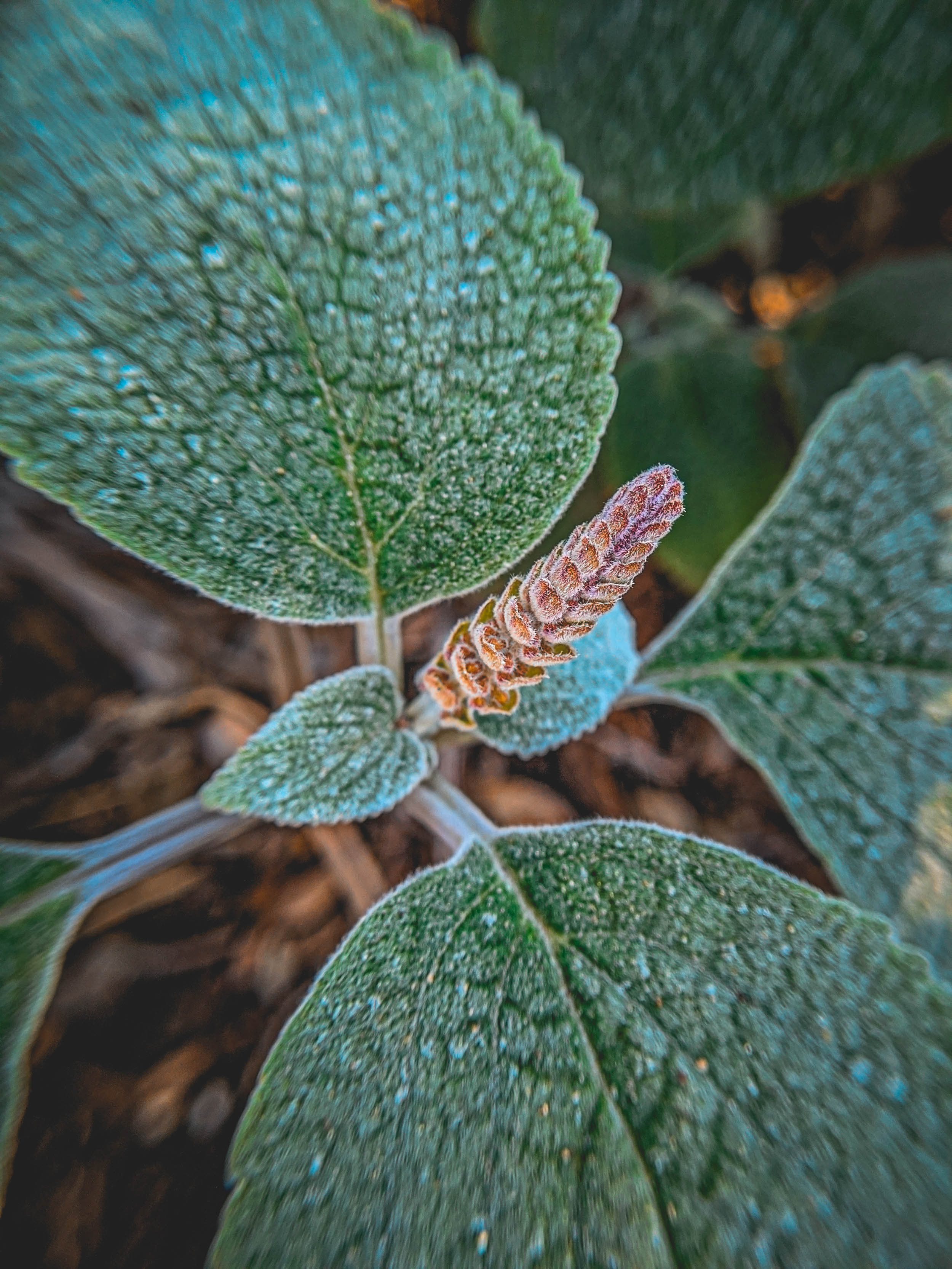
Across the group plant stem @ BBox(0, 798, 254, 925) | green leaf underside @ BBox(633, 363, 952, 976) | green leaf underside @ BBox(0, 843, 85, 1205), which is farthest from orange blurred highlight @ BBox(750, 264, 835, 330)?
green leaf underside @ BBox(0, 843, 85, 1205)

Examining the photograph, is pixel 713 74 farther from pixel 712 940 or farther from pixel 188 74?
pixel 712 940

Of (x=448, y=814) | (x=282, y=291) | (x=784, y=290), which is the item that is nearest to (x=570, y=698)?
(x=448, y=814)

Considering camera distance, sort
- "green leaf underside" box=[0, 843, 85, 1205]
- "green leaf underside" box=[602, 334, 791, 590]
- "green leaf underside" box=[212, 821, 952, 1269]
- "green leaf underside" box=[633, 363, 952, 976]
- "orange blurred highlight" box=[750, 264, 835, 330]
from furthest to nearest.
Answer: "orange blurred highlight" box=[750, 264, 835, 330] < "green leaf underside" box=[602, 334, 791, 590] < "green leaf underside" box=[633, 363, 952, 976] < "green leaf underside" box=[0, 843, 85, 1205] < "green leaf underside" box=[212, 821, 952, 1269]

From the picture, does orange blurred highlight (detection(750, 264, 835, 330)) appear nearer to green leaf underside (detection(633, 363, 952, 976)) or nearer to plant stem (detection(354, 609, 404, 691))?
Answer: green leaf underside (detection(633, 363, 952, 976))

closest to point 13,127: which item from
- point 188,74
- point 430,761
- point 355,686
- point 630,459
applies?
point 188,74

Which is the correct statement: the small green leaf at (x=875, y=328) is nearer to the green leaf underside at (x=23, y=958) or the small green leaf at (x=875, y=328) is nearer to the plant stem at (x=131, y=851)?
the plant stem at (x=131, y=851)

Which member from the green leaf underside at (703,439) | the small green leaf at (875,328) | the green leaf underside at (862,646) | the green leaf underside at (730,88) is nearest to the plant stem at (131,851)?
the green leaf underside at (862,646)
